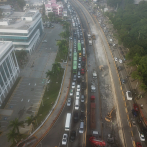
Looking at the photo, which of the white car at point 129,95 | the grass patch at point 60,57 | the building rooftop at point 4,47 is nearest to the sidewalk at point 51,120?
the grass patch at point 60,57

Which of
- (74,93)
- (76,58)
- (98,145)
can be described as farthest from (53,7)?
(98,145)

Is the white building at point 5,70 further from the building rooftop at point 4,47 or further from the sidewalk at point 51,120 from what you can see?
the sidewalk at point 51,120

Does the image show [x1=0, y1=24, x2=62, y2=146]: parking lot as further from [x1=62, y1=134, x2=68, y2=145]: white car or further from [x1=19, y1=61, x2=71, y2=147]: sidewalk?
[x1=62, y1=134, x2=68, y2=145]: white car

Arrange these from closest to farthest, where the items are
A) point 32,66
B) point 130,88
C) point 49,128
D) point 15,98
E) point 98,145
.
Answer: point 98,145
point 49,128
point 15,98
point 130,88
point 32,66

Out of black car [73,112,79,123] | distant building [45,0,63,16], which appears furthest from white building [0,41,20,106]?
distant building [45,0,63,16]

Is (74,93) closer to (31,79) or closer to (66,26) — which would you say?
(31,79)

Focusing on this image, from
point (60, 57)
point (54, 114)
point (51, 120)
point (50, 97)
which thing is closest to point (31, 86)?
point (50, 97)
